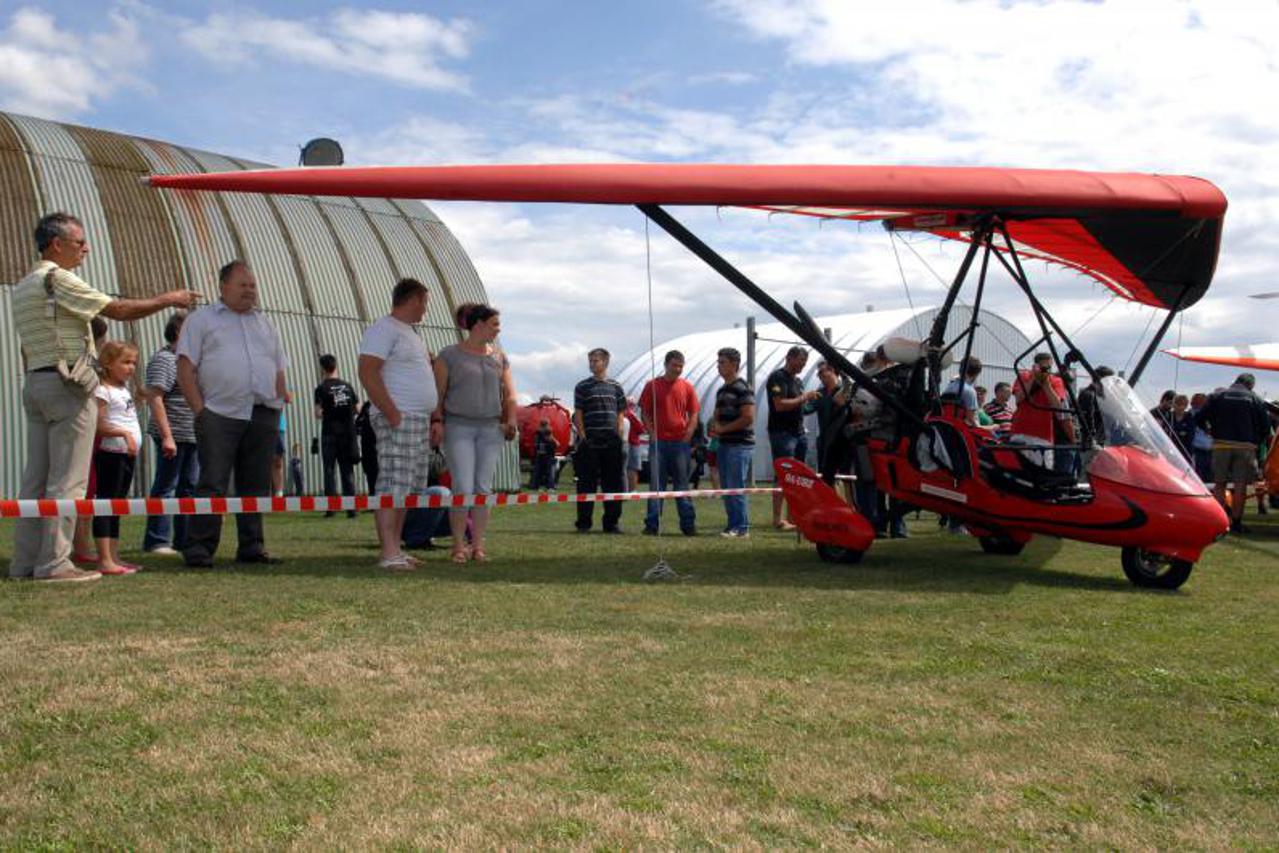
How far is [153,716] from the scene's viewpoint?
3428 mm

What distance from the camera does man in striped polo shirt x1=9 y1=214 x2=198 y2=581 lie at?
6.11m

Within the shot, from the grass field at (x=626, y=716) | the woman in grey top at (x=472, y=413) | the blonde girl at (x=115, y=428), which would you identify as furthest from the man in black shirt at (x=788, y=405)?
the blonde girl at (x=115, y=428)

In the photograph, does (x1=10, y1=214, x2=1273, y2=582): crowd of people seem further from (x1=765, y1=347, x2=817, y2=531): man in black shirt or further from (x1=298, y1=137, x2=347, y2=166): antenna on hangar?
(x1=298, y1=137, x2=347, y2=166): antenna on hangar

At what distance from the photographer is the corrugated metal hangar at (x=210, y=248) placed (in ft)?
49.4

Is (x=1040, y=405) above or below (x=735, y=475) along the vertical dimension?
above

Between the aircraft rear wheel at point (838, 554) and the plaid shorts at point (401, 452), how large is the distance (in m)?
2.78

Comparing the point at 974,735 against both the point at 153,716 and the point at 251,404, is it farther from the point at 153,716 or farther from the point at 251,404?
the point at 251,404

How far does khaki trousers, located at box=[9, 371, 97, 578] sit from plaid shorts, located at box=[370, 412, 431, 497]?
172cm

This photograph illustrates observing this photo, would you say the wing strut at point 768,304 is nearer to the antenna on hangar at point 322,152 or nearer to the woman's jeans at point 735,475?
the woman's jeans at point 735,475

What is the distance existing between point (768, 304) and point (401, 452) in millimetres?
2535

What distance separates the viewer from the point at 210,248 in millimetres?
16719

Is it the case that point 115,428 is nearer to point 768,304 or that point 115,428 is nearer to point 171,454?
point 171,454

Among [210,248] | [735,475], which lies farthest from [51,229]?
[210,248]

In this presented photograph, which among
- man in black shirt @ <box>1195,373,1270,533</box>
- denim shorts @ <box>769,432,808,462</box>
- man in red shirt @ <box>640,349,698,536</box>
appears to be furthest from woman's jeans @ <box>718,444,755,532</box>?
man in black shirt @ <box>1195,373,1270,533</box>
